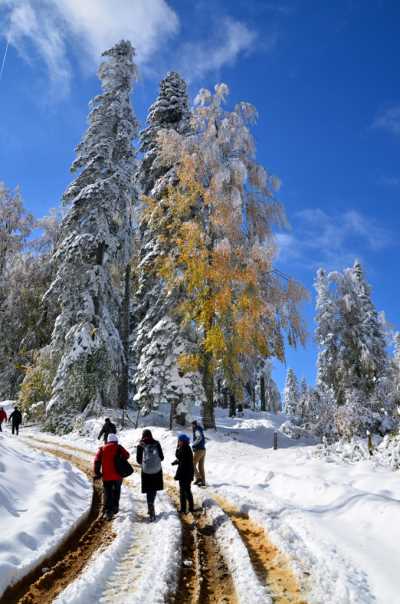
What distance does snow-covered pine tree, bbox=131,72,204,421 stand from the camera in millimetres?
17859

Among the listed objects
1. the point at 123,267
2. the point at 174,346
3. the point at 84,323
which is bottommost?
the point at 174,346

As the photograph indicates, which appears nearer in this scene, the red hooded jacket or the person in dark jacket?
the red hooded jacket

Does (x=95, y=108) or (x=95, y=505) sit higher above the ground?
(x=95, y=108)

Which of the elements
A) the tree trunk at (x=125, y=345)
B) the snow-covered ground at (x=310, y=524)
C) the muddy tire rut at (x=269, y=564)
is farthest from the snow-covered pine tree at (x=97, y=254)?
the muddy tire rut at (x=269, y=564)

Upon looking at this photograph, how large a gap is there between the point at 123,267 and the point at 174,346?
7934 mm

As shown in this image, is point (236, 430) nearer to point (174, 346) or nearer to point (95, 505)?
point (174, 346)

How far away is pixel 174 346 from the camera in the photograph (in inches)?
712

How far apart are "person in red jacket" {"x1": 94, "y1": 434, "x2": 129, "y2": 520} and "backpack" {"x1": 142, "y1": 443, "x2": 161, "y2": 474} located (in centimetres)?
42

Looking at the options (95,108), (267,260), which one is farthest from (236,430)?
(95,108)

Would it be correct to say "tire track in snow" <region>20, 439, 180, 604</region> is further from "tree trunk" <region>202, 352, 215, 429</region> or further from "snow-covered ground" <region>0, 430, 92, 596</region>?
"tree trunk" <region>202, 352, 215, 429</region>

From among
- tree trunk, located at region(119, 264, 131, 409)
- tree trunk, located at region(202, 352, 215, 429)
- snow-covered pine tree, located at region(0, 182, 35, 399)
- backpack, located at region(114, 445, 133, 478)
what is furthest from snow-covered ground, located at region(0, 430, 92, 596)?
snow-covered pine tree, located at region(0, 182, 35, 399)

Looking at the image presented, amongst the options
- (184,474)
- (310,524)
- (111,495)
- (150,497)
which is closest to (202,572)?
(310,524)

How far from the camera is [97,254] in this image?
75.8 ft

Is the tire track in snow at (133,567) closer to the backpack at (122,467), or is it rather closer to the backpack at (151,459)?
the backpack at (122,467)
